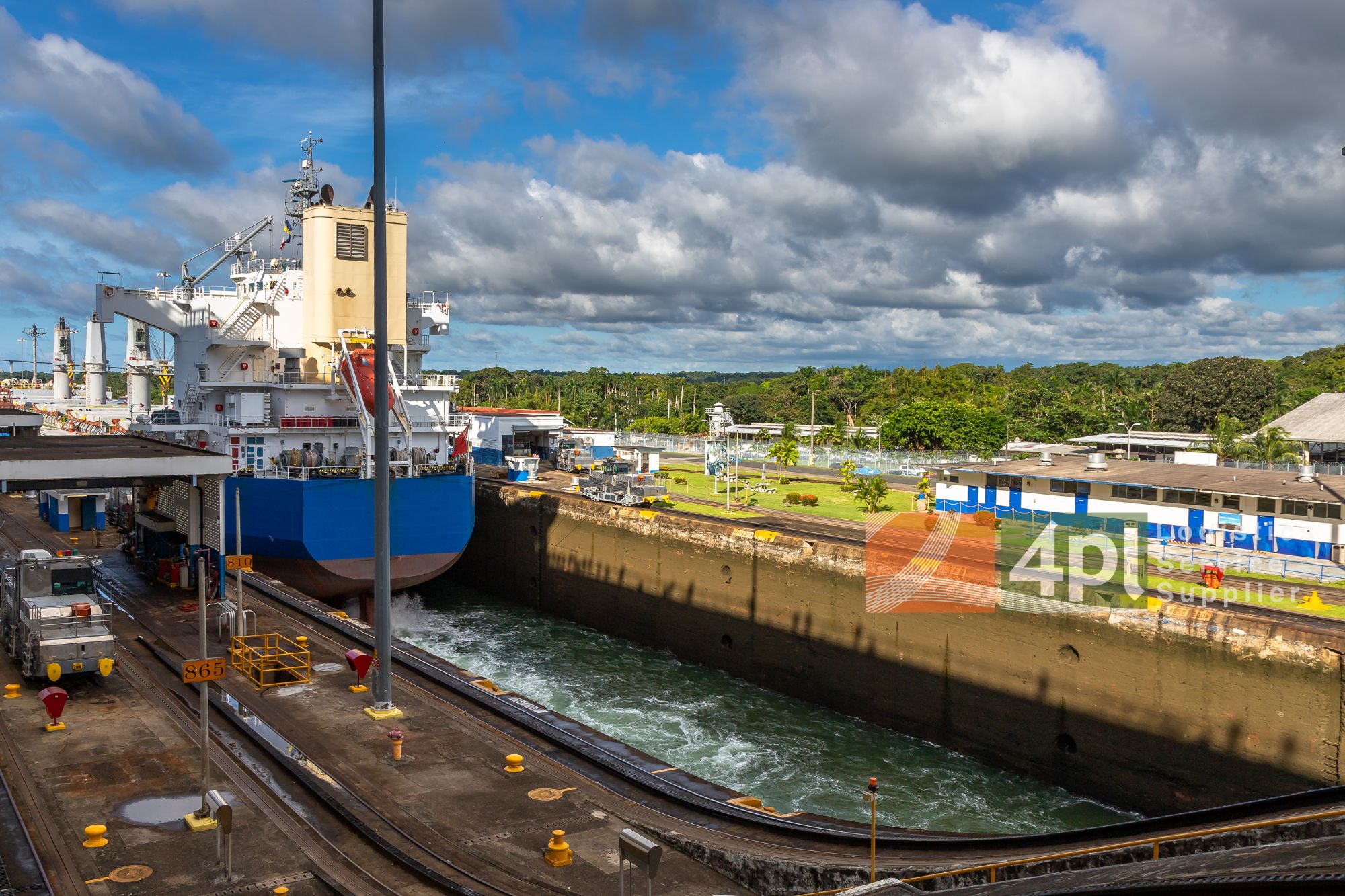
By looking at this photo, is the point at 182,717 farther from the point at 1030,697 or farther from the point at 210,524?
the point at 1030,697

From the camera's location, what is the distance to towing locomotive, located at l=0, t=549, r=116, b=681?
62.0 feet

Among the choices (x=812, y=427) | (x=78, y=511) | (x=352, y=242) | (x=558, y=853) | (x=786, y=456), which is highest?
(x=352, y=242)

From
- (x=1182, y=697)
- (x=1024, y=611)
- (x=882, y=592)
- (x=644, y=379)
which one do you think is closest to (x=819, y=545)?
(x=882, y=592)

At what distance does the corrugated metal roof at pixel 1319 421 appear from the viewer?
177 ft

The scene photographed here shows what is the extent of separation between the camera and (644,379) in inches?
6742

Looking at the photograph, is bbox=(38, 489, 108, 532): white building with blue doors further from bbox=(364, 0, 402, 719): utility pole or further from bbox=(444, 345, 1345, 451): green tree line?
bbox=(444, 345, 1345, 451): green tree line

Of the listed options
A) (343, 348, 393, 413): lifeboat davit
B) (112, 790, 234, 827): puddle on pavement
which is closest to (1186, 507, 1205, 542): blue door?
(343, 348, 393, 413): lifeboat davit

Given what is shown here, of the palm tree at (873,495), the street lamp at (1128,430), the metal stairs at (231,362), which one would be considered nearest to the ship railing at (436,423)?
the metal stairs at (231,362)

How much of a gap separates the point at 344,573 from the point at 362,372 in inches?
295

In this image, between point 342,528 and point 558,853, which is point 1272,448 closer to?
point 342,528

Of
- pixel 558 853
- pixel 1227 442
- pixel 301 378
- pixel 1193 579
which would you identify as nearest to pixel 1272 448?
pixel 1227 442

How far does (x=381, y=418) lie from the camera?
17.9 meters

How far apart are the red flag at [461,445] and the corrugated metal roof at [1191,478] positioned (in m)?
22.4

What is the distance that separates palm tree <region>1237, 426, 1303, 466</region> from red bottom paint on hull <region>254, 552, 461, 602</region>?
131 ft
